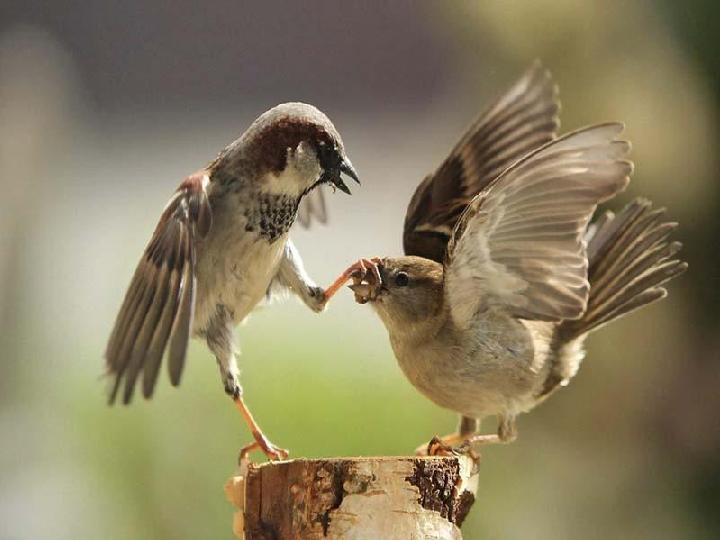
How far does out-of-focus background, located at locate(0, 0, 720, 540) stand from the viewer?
7.20ft

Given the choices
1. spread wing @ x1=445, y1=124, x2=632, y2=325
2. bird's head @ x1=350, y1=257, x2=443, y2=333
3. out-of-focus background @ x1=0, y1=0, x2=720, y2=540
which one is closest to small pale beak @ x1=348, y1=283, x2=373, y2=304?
bird's head @ x1=350, y1=257, x2=443, y2=333

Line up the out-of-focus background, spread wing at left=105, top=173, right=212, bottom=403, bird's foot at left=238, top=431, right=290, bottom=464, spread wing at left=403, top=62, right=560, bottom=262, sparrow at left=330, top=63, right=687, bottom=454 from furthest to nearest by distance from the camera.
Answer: the out-of-focus background < spread wing at left=403, top=62, right=560, bottom=262 < bird's foot at left=238, top=431, right=290, bottom=464 < sparrow at left=330, top=63, right=687, bottom=454 < spread wing at left=105, top=173, right=212, bottom=403

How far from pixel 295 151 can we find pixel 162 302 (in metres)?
0.25

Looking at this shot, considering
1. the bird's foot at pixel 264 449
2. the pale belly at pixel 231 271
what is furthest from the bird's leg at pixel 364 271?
the bird's foot at pixel 264 449

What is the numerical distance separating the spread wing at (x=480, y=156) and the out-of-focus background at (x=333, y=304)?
0.49 metres

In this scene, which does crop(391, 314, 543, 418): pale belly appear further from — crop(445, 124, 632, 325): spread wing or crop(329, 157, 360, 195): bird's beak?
crop(329, 157, 360, 195): bird's beak

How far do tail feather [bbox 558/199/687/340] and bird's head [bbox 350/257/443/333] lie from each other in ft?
0.81

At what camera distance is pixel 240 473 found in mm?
1225

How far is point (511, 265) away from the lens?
1.22 metres

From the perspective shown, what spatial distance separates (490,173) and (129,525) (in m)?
1.30

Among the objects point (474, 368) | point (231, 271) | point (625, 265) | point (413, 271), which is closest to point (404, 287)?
point (413, 271)

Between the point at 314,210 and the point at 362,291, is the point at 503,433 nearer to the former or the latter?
the point at 362,291

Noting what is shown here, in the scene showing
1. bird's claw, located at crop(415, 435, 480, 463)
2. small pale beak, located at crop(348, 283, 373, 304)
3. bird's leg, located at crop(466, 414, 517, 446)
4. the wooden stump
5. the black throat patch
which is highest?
the black throat patch

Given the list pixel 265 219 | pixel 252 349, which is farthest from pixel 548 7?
pixel 265 219
